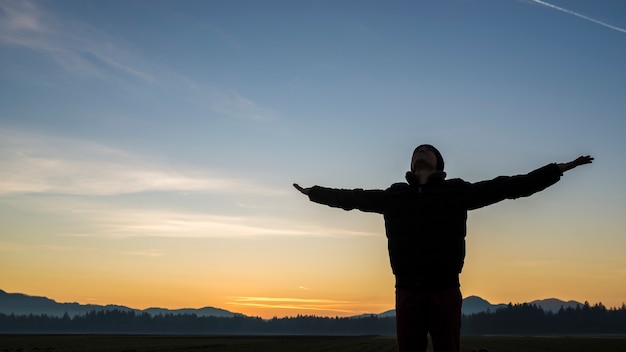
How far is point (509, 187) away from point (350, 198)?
1.35 m

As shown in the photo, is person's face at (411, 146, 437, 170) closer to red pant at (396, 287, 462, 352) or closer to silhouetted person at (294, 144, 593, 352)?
silhouetted person at (294, 144, 593, 352)

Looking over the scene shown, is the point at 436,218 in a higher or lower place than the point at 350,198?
lower

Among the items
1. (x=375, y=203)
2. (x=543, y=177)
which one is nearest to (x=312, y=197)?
(x=375, y=203)

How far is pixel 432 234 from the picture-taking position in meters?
4.96

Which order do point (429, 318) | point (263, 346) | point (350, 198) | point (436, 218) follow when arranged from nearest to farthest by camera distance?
point (429, 318)
point (436, 218)
point (350, 198)
point (263, 346)

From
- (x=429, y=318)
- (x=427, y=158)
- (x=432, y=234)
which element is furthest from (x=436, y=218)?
(x=429, y=318)

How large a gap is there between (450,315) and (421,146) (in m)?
1.37

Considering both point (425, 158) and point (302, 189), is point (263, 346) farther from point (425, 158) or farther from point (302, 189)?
point (425, 158)

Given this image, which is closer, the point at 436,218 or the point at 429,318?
the point at 429,318

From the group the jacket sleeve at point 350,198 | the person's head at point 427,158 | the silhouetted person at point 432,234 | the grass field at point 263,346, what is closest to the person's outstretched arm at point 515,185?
the silhouetted person at point 432,234

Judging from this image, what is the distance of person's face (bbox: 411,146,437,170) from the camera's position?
205 inches

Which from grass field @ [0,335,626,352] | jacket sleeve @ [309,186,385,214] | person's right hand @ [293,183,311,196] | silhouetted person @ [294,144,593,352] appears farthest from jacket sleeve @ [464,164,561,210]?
grass field @ [0,335,626,352]

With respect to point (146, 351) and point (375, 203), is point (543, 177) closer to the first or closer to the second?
point (375, 203)

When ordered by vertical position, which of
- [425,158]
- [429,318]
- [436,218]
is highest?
[425,158]
